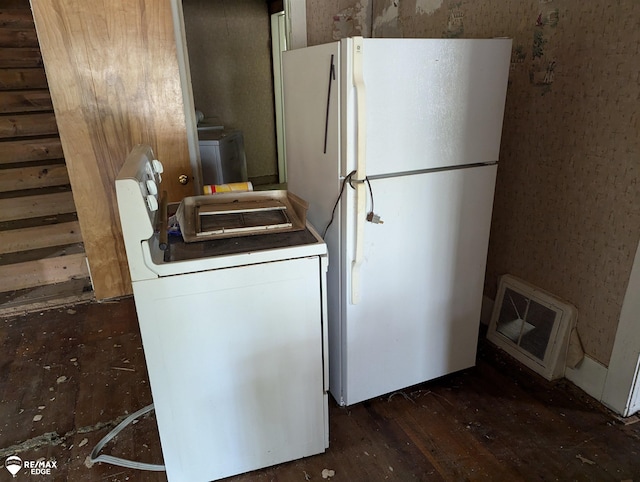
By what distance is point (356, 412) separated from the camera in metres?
1.89

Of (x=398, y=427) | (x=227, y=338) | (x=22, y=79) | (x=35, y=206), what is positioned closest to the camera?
(x=227, y=338)

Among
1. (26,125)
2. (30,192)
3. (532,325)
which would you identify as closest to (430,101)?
(532,325)

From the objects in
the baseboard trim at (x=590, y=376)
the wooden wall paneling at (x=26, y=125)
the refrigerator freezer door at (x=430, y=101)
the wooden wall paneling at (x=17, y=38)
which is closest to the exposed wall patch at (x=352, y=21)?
the refrigerator freezer door at (x=430, y=101)

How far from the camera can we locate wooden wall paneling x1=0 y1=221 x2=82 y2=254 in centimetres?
306

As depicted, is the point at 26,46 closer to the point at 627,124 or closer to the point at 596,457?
the point at 627,124

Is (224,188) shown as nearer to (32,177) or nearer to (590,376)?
(590,376)

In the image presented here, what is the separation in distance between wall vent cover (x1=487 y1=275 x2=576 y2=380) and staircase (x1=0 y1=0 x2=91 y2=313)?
2.63m

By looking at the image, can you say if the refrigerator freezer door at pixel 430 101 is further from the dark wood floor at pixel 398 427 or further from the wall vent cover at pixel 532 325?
the dark wood floor at pixel 398 427

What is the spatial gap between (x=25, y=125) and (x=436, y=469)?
12.6ft

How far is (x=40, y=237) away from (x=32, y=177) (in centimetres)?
59

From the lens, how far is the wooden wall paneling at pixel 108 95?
7.66 ft

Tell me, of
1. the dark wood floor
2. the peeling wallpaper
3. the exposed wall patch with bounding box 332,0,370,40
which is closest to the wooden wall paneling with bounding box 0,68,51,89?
the dark wood floor

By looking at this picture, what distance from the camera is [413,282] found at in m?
1.80

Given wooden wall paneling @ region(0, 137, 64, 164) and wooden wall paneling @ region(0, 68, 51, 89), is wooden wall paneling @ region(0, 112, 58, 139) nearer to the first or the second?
wooden wall paneling @ region(0, 137, 64, 164)
